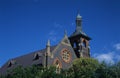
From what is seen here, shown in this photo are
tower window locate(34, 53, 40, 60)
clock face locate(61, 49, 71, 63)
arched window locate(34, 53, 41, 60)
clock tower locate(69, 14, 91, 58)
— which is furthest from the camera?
clock tower locate(69, 14, 91, 58)

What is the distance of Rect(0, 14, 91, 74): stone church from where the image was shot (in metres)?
61.9

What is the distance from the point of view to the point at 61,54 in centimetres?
6431

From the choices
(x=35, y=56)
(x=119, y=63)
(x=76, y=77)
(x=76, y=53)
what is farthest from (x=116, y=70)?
(x=76, y=53)

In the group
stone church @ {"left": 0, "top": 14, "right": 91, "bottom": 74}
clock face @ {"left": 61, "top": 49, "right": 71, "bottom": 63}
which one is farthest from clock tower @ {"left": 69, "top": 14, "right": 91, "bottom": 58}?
clock face @ {"left": 61, "top": 49, "right": 71, "bottom": 63}

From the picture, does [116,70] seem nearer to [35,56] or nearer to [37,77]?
[37,77]

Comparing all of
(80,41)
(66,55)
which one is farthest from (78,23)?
(66,55)

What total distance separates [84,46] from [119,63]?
3336 cm

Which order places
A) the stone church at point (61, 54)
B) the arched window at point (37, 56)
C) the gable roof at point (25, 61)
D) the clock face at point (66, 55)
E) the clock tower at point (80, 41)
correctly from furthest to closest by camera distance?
the clock tower at point (80, 41)
the clock face at point (66, 55)
the arched window at point (37, 56)
the gable roof at point (25, 61)
the stone church at point (61, 54)

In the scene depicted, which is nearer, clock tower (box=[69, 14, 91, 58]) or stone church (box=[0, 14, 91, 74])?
stone church (box=[0, 14, 91, 74])

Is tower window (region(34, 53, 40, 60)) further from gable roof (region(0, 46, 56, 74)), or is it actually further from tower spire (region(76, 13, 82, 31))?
tower spire (region(76, 13, 82, 31))

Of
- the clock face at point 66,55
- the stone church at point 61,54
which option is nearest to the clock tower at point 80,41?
the stone church at point 61,54

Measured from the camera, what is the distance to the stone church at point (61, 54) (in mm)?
61875

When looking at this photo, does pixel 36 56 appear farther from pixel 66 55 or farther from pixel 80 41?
pixel 80 41

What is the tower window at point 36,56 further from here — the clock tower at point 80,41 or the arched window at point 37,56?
the clock tower at point 80,41
